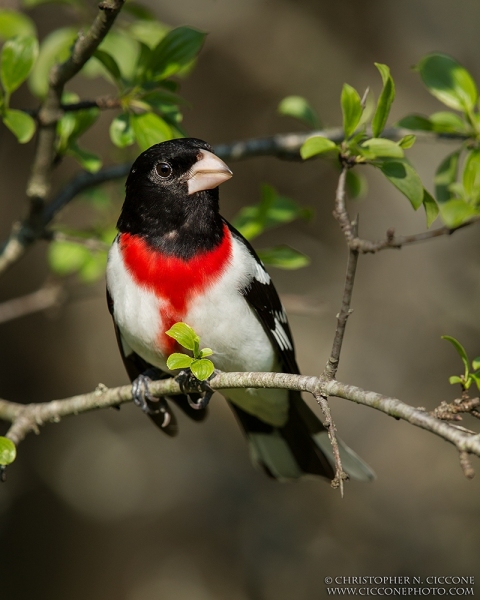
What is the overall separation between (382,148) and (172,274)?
4.06ft

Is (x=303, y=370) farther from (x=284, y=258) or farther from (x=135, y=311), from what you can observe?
(x=135, y=311)

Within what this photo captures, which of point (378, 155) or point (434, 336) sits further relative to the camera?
point (434, 336)

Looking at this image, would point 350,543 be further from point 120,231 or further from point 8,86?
point 8,86

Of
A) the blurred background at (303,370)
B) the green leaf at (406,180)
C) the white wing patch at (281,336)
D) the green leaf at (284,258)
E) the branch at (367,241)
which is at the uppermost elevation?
the green leaf at (406,180)

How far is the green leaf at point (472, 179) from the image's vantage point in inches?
126

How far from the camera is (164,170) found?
147 inches

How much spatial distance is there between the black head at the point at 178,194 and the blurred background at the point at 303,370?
12.3 feet

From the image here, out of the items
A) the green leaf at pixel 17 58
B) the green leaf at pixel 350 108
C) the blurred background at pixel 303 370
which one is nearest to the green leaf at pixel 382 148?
the green leaf at pixel 350 108

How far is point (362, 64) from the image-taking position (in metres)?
8.00

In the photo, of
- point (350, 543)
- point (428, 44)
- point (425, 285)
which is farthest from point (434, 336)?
point (428, 44)

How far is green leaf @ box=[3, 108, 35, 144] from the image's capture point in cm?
321

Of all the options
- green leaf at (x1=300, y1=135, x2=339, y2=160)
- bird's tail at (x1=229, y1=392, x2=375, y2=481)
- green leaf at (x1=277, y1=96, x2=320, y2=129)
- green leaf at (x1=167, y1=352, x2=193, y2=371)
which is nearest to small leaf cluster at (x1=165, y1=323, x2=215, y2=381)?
green leaf at (x1=167, y1=352, x2=193, y2=371)

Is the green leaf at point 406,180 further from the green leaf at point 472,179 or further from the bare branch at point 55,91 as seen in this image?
the bare branch at point 55,91

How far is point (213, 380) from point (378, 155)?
115cm
